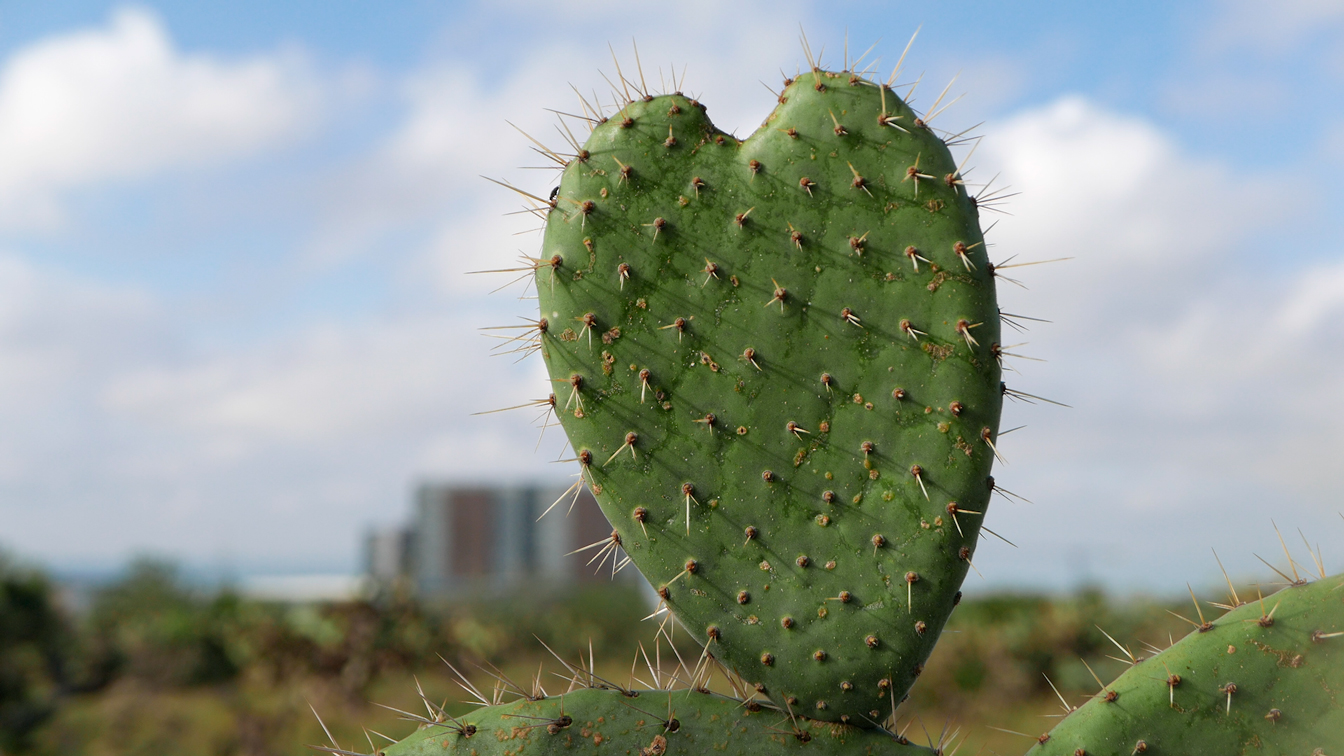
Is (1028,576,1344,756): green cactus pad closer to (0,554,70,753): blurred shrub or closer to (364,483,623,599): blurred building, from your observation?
(0,554,70,753): blurred shrub

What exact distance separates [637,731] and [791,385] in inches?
23.2

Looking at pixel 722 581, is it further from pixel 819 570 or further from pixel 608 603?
pixel 608 603

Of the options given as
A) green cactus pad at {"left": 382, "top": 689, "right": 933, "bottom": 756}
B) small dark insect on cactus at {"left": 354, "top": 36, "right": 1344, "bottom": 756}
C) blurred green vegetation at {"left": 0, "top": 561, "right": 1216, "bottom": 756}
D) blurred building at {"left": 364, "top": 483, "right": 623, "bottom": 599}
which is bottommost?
blurred building at {"left": 364, "top": 483, "right": 623, "bottom": 599}

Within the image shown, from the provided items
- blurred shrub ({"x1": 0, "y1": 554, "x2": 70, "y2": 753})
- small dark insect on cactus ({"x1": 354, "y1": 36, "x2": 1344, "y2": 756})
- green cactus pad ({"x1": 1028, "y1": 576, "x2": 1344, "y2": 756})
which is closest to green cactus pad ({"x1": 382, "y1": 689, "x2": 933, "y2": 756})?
small dark insect on cactus ({"x1": 354, "y1": 36, "x2": 1344, "y2": 756})

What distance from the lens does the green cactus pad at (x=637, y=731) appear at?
5.02 feet

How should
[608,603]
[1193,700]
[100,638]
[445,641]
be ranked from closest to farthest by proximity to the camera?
[1193,700], [445,641], [100,638], [608,603]

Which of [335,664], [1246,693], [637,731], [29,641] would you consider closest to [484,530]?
[29,641]

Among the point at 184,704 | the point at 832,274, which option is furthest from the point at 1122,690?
the point at 184,704

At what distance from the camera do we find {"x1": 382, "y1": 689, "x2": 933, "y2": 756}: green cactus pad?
5.02 feet

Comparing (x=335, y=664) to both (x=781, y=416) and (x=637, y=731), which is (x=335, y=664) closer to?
(x=637, y=731)

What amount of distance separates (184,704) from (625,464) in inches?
368

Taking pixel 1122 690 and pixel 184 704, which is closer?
pixel 1122 690

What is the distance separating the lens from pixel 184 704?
30.5ft

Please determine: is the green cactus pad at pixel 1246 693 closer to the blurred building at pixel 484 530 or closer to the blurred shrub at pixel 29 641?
the blurred shrub at pixel 29 641
